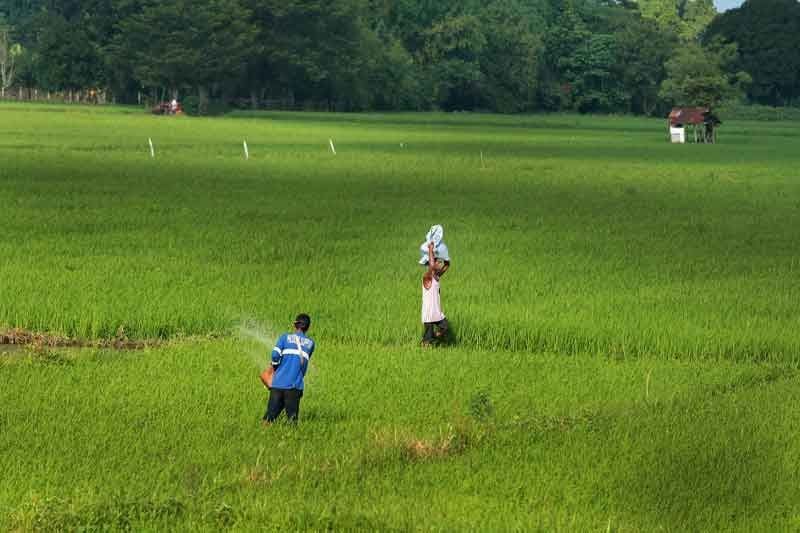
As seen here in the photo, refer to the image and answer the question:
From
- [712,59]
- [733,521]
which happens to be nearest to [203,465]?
[733,521]

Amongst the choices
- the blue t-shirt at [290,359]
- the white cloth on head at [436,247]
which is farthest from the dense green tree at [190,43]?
the blue t-shirt at [290,359]

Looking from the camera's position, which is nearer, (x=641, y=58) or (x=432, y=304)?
(x=432, y=304)

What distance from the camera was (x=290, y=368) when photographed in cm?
1153

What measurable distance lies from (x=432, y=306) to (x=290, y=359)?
4.69 m

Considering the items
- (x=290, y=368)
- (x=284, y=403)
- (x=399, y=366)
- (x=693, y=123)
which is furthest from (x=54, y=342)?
(x=693, y=123)

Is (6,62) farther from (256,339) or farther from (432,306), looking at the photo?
(432,306)

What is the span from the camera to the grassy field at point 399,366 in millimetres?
10148

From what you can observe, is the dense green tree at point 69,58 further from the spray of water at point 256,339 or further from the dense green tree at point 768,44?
the spray of water at point 256,339

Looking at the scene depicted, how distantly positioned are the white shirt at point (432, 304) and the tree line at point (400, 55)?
83967 mm

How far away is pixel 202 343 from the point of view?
53.5 ft

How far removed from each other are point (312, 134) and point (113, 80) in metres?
55.0

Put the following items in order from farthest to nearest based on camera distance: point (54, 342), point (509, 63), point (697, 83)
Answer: point (509, 63)
point (697, 83)
point (54, 342)

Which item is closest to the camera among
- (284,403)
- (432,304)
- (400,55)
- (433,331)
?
(284,403)

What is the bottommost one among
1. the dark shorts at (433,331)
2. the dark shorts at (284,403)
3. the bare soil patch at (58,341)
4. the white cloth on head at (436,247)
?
the bare soil patch at (58,341)
